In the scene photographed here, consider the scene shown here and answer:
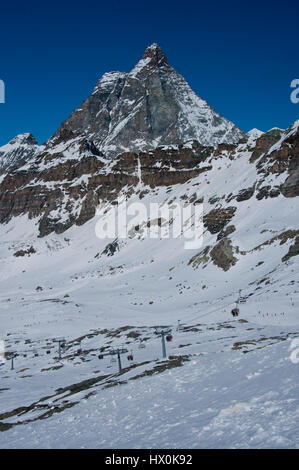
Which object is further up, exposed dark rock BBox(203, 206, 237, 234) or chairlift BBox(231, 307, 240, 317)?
exposed dark rock BBox(203, 206, 237, 234)

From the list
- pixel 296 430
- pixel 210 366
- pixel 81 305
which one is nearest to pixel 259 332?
pixel 210 366

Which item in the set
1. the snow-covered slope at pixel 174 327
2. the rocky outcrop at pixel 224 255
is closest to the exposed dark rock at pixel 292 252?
the snow-covered slope at pixel 174 327

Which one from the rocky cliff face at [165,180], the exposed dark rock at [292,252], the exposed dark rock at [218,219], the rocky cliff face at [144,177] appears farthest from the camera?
the rocky cliff face at [144,177]

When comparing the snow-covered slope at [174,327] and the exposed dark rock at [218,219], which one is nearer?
the snow-covered slope at [174,327]

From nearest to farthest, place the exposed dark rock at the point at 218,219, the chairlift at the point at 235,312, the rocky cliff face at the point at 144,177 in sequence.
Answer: the chairlift at the point at 235,312 < the exposed dark rock at the point at 218,219 < the rocky cliff face at the point at 144,177

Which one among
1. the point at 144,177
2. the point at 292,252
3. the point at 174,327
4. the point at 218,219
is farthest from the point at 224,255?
the point at 144,177

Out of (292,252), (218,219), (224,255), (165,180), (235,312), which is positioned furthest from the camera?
(165,180)

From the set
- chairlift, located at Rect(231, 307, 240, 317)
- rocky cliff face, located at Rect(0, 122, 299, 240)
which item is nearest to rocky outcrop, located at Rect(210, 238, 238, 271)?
rocky cliff face, located at Rect(0, 122, 299, 240)

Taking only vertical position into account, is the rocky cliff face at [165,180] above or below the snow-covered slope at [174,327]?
above

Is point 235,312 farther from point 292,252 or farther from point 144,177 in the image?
point 144,177

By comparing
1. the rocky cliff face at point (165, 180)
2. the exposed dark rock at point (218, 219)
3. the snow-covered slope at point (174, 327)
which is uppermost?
the rocky cliff face at point (165, 180)

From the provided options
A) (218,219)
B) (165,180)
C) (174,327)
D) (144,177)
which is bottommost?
(174,327)

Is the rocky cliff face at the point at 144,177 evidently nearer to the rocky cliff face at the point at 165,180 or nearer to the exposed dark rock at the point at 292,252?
the rocky cliff face at the point at 165,180

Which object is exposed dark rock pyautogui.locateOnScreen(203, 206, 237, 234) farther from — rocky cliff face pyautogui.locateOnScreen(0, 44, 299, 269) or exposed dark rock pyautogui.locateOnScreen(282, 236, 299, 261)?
exposed dark rock pyautogui.locateOnScreen(282, 236, 299, 261)
